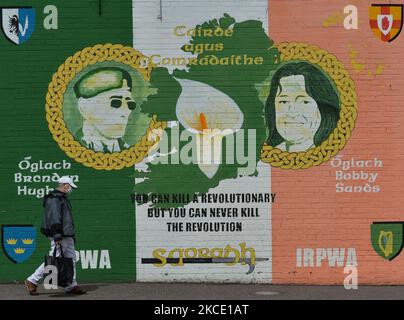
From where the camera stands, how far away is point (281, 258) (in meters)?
11.1

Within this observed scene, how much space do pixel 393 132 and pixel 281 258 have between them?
8.32ft

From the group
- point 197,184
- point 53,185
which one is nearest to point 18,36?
point 53,185

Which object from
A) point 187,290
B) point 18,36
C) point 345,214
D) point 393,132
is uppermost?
point 18,36

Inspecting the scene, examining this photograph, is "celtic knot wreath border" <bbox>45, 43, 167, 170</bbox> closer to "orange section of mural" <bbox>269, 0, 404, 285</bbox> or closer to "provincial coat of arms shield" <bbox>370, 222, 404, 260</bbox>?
"orange section of mural" <bbox>269, 0, 404, 285</bbox>

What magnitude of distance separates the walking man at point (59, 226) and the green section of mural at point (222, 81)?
4.03ft

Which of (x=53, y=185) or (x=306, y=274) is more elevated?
(x=53, y=185)

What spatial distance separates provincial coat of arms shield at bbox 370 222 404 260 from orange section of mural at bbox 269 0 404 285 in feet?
0.05

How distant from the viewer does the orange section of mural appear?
11.1 m

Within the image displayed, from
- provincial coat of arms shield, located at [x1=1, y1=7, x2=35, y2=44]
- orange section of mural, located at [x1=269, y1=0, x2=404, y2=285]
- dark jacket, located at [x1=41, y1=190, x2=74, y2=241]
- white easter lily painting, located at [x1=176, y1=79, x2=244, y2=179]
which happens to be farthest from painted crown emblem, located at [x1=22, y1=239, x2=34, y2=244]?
orange section of mural, located at [x1=269, y1=0, x2=404, y2=285]

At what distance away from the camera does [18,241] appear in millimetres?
11164

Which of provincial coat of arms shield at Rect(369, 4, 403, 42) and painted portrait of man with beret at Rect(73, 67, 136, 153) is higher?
provincial coat of arms shield at Rect(369, 4, 403, 42)

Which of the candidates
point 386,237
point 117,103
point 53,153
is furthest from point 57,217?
point 386,237

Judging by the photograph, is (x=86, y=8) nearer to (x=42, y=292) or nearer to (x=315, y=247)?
(x=42, y=292)

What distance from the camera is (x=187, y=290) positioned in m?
10.7
